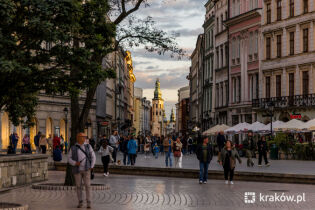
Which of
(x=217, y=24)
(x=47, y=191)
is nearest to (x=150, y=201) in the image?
(x=47, y=191)

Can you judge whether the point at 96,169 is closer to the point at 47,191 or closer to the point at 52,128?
the point at 47,191

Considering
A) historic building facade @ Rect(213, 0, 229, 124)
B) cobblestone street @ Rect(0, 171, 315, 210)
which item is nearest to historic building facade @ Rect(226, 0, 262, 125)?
historic building facade @ Rect(213, 0, 229, 124)

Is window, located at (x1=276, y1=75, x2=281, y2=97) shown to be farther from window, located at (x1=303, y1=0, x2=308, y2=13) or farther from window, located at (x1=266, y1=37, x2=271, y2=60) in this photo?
window, located at (x1=303, y1=0, x2=308, y2=13)

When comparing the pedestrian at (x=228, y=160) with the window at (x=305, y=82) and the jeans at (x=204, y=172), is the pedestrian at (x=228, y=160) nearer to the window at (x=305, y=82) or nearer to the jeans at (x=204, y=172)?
the jeans at (x=204, y=172)

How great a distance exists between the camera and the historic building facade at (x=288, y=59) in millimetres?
57375

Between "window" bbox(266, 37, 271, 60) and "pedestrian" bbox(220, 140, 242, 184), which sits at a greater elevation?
"window" bbox(266, 37, 271, 60)

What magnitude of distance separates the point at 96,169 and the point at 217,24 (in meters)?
49.3

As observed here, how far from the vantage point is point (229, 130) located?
5181 centimetres

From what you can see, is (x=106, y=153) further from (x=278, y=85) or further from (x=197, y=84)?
(x=197, y=84)

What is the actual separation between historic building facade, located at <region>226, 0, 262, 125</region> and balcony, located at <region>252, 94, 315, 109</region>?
1643 millimetres

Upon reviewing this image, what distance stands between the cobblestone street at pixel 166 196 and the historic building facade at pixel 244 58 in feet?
136

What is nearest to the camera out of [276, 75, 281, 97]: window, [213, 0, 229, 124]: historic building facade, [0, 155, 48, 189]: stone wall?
[0, 155, 48, 189]: stone wall

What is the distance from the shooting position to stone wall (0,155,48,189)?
71.5 ft

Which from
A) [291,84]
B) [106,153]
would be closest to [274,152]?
[291,84]
